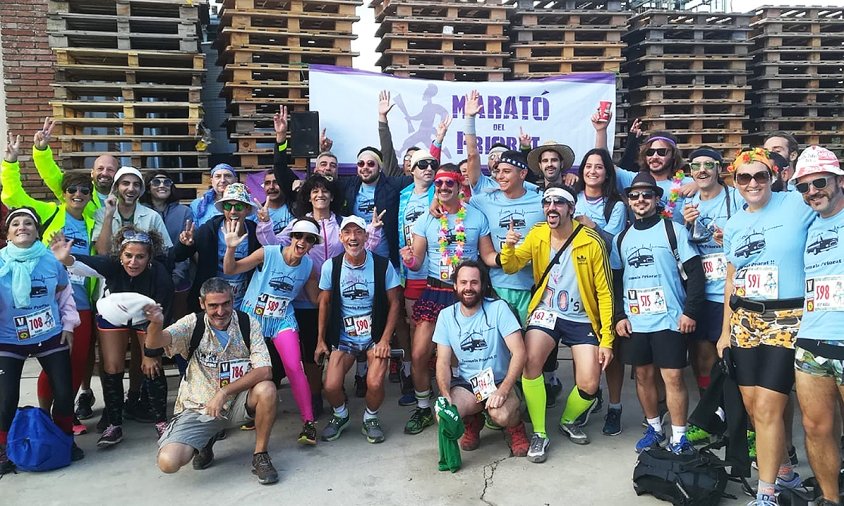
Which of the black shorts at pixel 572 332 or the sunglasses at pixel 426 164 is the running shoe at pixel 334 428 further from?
the sunglasses at pixel 426 164

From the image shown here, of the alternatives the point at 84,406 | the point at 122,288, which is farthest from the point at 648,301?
the point at 84,406

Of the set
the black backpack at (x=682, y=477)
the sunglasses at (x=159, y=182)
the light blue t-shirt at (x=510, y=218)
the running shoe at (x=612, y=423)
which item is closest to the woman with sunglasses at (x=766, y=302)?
the black backpack at (x=682, y=477)

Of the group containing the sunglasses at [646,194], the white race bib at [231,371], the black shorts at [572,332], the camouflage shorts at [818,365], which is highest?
the sunglasses at [646,194]

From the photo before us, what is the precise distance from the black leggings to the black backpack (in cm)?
366

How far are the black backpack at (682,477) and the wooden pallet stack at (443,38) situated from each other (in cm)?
498

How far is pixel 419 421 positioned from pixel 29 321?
271 cm

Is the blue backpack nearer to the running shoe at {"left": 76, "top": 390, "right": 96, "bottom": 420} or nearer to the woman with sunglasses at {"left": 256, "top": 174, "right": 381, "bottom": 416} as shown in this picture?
the running shoe at {"left": 76, "top": 390, "right": 96, "bottom": 420}

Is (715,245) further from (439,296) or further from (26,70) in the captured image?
(26,70)

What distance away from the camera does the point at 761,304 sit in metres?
3.26

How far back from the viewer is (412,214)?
510 centimetres

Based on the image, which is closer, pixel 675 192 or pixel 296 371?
pixel 296 371

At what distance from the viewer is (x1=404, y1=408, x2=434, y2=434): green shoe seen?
4629 mm


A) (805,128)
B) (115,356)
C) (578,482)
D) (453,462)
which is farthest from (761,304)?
(805,128)

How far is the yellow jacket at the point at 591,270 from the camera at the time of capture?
14.1ft
